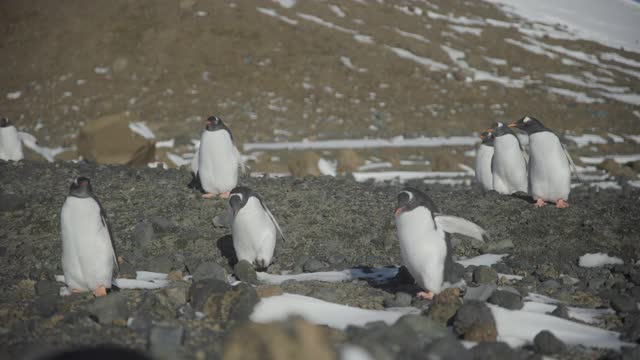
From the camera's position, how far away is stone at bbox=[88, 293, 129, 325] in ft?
15.4

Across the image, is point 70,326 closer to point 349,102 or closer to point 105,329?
point 105,329

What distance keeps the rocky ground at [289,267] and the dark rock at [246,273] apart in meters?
0.01

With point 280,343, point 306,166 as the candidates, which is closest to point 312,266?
point 280,343

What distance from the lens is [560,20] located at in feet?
108

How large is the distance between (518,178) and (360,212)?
261 cm

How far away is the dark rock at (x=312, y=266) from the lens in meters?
6.89

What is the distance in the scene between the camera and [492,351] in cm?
402

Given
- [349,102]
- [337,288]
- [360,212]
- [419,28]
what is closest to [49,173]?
[360,212]

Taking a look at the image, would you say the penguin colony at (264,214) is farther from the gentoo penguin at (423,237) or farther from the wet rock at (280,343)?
the wet rock at (280,343)

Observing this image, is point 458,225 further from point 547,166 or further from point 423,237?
point 547,166

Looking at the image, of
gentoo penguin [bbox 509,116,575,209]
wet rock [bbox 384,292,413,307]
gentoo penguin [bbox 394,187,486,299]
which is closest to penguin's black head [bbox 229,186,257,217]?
gentoo penguin [bbox 394,187,486,299]

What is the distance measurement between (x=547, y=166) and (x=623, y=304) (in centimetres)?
363

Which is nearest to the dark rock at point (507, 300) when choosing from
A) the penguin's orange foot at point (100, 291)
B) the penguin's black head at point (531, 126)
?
the penguin's orange foot at point (100, 291)

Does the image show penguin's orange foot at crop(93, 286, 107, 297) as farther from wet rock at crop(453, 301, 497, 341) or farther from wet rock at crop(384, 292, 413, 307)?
wet rock at crop(453, 301, 497, 341)
